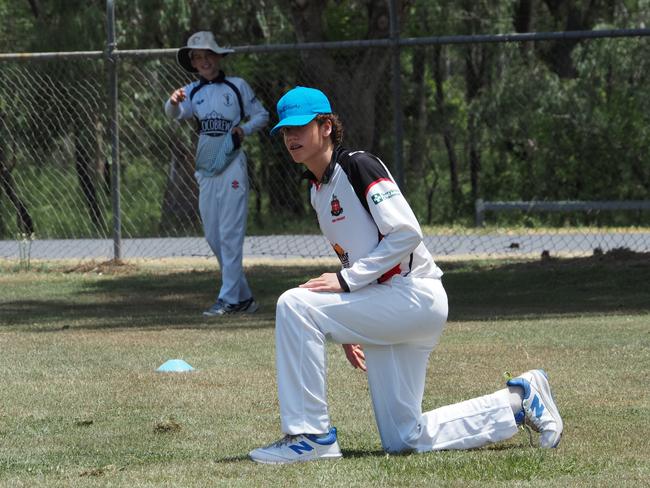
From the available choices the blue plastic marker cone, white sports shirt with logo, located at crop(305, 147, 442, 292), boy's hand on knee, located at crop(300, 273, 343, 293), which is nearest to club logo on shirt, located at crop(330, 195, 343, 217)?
white sports shirt with logo, located at crop(305, 147, 442, 292)

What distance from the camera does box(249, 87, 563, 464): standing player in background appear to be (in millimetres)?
5352

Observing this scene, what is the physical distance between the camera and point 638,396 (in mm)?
7137

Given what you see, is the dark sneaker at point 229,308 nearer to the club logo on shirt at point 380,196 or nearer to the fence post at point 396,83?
the fence post at point 396,83

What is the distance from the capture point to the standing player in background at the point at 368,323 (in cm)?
535

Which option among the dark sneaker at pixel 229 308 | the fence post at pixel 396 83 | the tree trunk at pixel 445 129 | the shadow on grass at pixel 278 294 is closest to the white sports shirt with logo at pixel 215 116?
the dark sneaker at pixel 229 308

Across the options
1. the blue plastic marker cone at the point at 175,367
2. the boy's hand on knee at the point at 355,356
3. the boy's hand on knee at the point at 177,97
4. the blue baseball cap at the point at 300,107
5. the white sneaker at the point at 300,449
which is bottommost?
the blue plastic marker cone at the point at 175,367

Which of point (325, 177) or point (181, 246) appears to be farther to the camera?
point (181, 246)

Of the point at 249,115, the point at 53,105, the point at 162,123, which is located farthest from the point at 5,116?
the point at 249,115

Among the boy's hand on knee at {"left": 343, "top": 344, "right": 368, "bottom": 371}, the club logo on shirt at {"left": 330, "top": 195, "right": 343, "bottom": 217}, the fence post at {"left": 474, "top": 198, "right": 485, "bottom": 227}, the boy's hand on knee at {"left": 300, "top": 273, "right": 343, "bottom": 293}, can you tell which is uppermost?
the club logo on shirt at {"left": 330, "top": 195, "right": 343, "bottom": 217}

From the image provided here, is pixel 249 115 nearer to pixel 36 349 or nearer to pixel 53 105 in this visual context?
pixel 36 349

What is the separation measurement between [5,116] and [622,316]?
9.33m

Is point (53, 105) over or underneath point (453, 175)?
over

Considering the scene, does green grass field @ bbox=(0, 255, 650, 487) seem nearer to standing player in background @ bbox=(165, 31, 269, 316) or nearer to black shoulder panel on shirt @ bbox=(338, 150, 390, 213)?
standing player in background @ bbox=(165, 31, 269, 316)

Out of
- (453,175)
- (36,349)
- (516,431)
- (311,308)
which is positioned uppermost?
(311,308)
